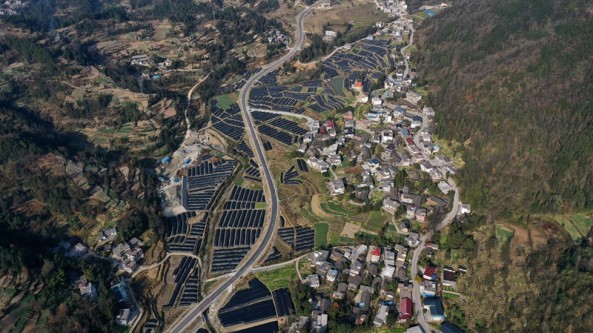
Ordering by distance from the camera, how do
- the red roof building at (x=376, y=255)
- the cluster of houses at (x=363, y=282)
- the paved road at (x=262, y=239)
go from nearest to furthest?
1. the cluster of houses at (x=363, y=282)
2. the paved road at (x=262, y=239)
3. the red roof building at (x=376, y=255)

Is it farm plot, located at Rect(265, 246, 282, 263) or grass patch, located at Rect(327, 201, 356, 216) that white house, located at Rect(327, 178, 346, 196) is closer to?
grass patch, located at Rect(327, 201, 356, 216)

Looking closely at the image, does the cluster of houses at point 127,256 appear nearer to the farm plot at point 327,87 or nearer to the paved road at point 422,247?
the farm plot at point 327,87

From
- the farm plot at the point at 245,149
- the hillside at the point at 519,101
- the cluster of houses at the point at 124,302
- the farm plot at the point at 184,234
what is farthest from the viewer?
the farm plot at the point at 245,149

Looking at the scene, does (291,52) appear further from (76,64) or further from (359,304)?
(359,304)

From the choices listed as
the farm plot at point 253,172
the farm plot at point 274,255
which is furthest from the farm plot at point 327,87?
the farm plot at point 274,255

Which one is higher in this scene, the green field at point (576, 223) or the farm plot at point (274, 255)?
the green field at point (576, 223)

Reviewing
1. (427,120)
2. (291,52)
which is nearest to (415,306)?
(427,120)

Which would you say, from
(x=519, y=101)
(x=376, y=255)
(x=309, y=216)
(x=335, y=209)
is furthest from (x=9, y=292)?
(x=519, y=101)
